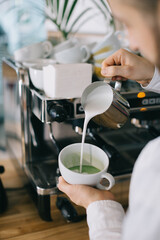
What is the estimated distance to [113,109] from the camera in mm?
774

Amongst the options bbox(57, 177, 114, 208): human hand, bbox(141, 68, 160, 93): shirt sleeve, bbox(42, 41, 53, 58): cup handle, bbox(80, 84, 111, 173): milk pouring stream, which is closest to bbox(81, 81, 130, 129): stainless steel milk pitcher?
bbox(80, 84, 111, 173): milk pouring stream

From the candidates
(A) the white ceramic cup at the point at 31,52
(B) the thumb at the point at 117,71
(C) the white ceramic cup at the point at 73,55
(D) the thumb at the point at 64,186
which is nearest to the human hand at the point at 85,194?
(D) the thumb at the point at 64,186

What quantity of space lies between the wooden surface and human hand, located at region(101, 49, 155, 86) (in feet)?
1.20

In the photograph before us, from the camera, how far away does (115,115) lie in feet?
2.60

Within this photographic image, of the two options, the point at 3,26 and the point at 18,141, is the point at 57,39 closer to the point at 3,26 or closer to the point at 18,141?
the point at 3,26

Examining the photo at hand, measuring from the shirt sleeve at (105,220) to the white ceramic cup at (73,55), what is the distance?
1.79 ft

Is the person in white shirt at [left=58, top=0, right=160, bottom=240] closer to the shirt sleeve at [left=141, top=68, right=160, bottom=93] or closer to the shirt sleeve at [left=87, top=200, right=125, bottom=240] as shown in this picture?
the shirt sleeve at [left=87, top=200, right=125, bottom=240]

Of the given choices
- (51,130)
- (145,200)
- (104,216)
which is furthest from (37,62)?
(145,200)

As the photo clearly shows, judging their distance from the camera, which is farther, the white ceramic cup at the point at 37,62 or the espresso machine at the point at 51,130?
the white ceramic cup at the point at 37,62

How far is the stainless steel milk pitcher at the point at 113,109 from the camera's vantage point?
0.77 m

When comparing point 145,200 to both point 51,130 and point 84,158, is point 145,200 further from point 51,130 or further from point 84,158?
point 51,130

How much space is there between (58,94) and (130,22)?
453mm

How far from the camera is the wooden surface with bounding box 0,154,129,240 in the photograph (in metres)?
0.85

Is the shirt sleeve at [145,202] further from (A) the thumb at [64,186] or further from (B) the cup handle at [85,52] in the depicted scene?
(B) the cup handle at [85,52]
